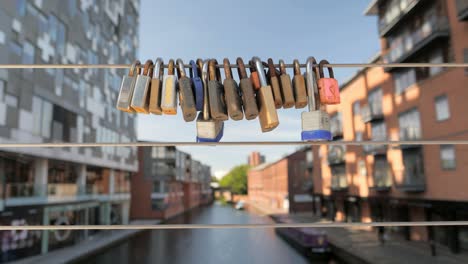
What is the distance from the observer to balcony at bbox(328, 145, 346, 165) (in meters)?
39.7

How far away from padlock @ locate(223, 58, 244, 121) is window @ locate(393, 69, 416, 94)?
27.3 m

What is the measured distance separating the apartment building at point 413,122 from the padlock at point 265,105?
22069mm

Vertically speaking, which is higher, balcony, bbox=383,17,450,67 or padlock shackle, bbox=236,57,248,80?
balcony, bbox=383,17,450,67

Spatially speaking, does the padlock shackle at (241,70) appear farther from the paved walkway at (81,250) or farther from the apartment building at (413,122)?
the paved walkway at (81,250)

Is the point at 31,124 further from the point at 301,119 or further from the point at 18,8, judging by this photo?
the point at 301,119

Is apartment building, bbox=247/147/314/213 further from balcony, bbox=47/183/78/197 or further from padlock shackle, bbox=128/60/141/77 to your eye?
padlock shackle, bbox=128/60/141/77

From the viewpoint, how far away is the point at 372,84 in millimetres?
32719

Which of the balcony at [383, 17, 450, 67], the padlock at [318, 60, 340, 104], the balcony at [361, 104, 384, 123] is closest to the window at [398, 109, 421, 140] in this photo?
the balcony at [361, 104, 384, 123]

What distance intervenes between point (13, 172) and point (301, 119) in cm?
2452

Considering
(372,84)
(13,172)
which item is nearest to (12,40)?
(13,172)

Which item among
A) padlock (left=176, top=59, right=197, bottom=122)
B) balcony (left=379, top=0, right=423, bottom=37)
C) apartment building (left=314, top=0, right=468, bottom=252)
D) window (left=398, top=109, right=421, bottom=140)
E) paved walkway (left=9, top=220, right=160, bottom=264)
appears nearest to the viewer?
padlock (left=176, top=59, right=197, bottom=122)

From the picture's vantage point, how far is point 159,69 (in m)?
2.22

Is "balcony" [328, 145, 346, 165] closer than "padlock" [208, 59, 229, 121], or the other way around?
"padlock" [208, 59, 229, 121]

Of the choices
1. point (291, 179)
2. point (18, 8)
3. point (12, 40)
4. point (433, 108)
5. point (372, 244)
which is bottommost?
point (372, 244)
